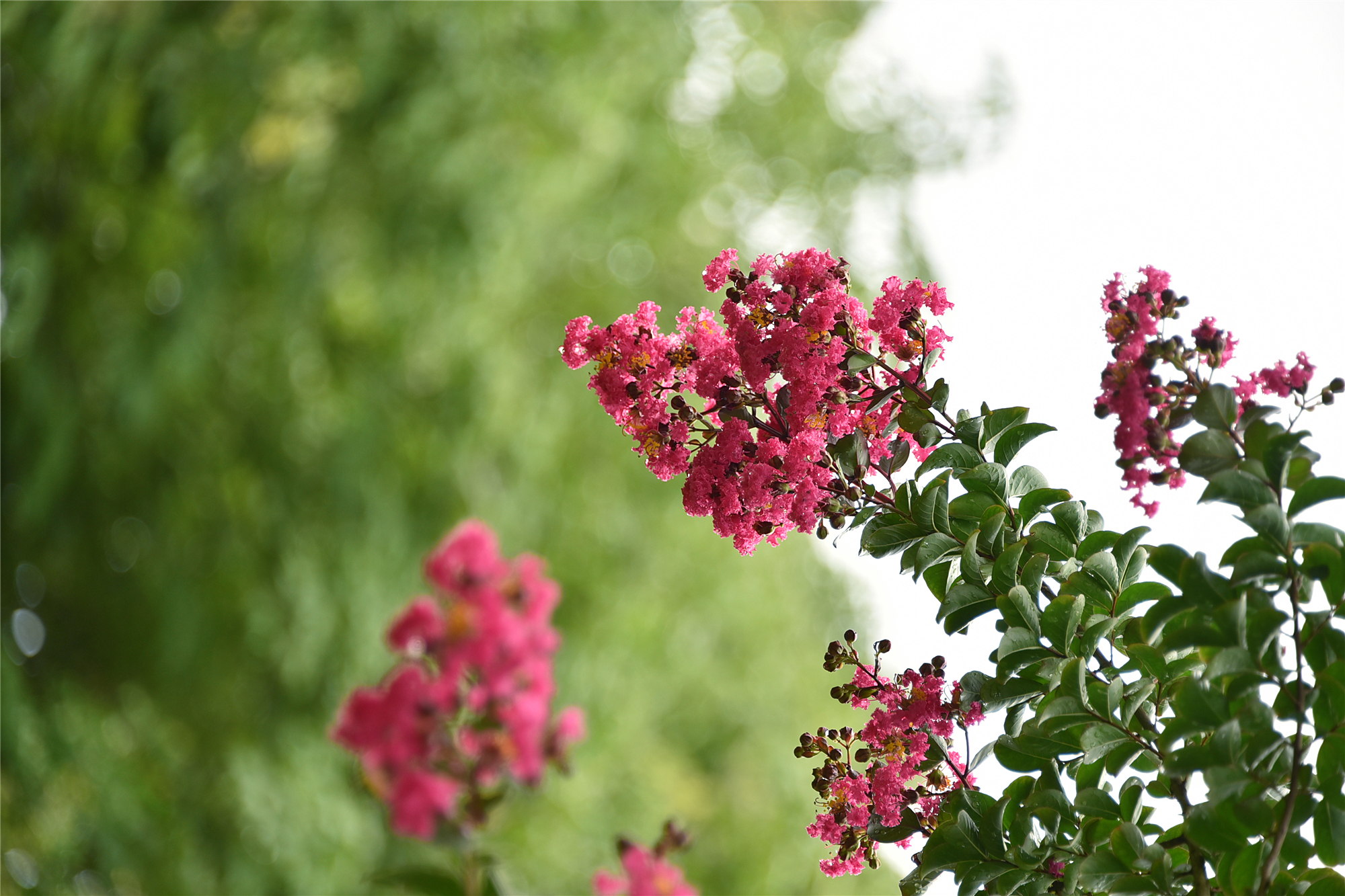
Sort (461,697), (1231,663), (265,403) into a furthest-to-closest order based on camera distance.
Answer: (265,403) < (1231,663) < (461,697)

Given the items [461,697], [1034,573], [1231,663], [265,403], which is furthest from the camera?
[265,403]

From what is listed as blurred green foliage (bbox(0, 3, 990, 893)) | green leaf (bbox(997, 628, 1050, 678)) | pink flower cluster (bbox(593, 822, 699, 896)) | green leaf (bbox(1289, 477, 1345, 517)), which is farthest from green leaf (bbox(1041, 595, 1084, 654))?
blurred green foliage (bbox(0, 3, 990, 893))

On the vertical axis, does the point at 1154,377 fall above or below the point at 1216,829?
above

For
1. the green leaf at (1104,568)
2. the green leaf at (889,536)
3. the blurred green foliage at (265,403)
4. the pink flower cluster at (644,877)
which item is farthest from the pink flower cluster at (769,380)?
the blurred green foliage at (265,403)

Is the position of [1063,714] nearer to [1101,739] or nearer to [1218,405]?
[1101,739]

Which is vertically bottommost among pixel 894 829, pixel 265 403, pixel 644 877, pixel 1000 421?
pixel 644 877

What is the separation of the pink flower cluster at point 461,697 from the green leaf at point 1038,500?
1.18 ft

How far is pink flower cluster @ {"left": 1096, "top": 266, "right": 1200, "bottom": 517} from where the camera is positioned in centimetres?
45

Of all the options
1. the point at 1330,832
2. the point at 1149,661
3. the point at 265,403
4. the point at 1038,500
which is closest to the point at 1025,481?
the point at 1038,500

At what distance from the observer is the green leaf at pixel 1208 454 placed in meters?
0.44

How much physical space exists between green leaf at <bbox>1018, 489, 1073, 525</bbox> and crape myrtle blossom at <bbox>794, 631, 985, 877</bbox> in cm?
10

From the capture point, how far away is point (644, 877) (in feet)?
1.04

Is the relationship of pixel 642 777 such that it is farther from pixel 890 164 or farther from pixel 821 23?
pixel 821 23

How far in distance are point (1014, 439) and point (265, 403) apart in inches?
71.3
